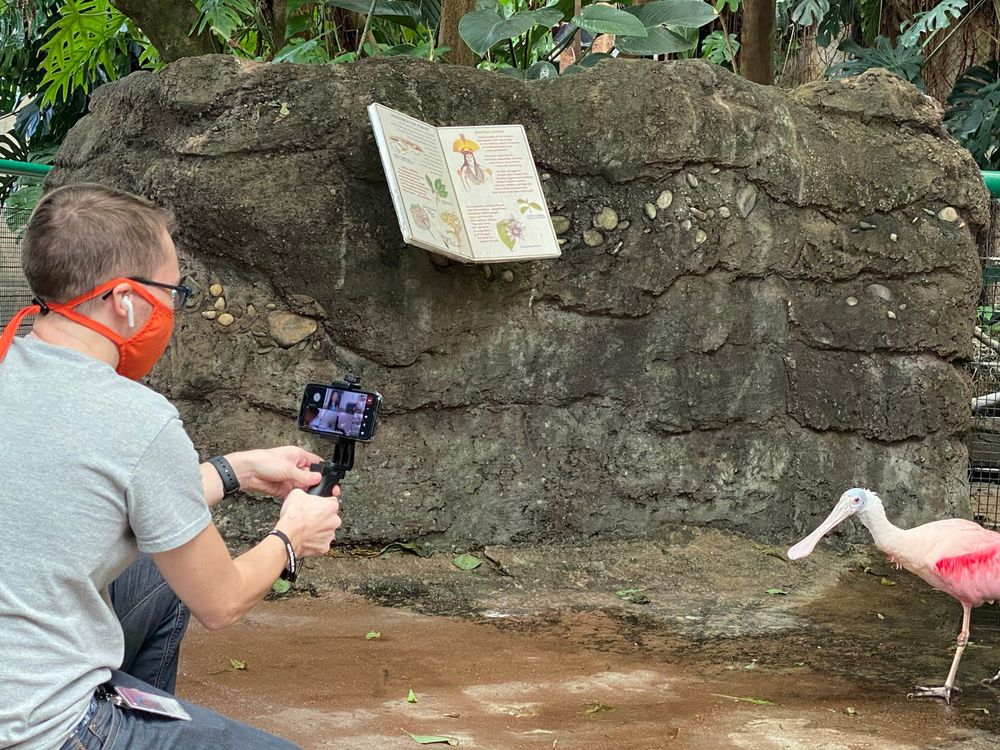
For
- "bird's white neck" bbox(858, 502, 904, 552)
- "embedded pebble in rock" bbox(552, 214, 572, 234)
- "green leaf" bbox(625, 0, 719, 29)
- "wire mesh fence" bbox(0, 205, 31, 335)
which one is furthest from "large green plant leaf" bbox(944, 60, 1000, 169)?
"wire mesh fence" bbox(0, 205, 31, 335)

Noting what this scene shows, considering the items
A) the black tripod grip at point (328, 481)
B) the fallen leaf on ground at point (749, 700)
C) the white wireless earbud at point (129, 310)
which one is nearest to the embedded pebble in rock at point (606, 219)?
the fallen leaf on ground at point (749, 700)

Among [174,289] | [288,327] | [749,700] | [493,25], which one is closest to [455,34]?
[493,25]

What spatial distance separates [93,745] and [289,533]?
1.59ft

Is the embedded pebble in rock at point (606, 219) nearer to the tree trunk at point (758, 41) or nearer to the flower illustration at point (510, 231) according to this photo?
the flower illustration at point (510, 231)

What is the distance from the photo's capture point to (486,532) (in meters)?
4.96

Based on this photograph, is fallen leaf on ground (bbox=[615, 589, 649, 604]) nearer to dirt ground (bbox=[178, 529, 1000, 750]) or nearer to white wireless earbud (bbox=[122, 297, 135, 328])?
dirt ground (bbox=[178, 529, 1000, 750])

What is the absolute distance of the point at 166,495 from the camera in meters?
1.74

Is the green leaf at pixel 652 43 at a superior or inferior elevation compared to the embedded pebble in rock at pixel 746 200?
superior

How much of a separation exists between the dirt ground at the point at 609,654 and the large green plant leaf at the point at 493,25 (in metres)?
2.20

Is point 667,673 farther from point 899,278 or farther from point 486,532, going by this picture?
point 899,278

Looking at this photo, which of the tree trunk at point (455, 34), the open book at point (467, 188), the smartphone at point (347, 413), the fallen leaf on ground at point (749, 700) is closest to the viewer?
the smartphone at point (347, 413)

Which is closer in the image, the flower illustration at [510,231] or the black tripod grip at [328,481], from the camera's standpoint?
the black tripod grip at [328,481]

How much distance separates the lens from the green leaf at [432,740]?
2.98 meters

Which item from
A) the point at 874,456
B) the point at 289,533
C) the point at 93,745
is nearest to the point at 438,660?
the point at 289,533
